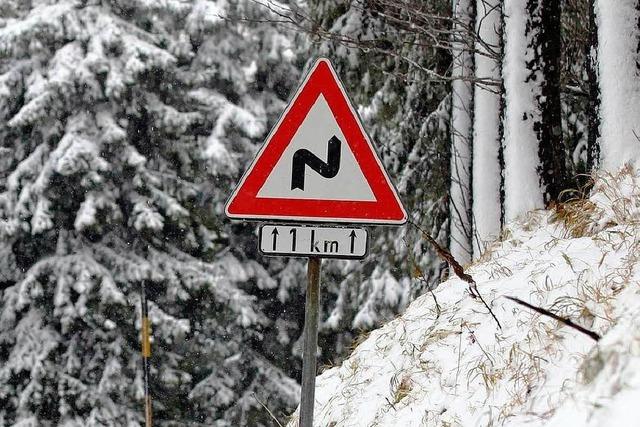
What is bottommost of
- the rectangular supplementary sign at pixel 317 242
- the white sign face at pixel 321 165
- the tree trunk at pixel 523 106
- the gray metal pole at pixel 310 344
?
the gray metal pole at pixel 310 344

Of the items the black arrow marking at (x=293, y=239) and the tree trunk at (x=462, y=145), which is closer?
the black arrow marking at (x=293, y=239)

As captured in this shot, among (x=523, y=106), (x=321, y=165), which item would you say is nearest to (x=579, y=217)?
(x=523, y=106)

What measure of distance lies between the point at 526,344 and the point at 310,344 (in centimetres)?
104

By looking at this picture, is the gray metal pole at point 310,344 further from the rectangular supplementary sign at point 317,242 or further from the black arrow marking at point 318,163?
the black arrow marking at point 318,163

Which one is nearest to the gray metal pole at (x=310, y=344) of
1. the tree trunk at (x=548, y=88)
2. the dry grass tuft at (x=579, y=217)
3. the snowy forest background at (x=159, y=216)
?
the dry grass tuft at (x=579, y=217)

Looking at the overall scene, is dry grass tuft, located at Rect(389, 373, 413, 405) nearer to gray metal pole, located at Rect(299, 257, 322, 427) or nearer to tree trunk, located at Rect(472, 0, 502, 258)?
gray metal pole, located at Rect(299, 257, 322, 427)

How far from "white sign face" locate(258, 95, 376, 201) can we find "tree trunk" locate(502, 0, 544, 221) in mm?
3587

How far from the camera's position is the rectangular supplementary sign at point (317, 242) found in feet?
11.4

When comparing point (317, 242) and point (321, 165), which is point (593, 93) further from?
point (317, 242)

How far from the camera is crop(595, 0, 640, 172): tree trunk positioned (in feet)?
18.3

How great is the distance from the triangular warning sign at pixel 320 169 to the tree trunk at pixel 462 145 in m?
5.36

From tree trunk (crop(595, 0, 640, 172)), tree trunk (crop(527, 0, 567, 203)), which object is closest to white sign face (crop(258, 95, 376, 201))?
tree trunk (crop(595, 0, 640, 172))

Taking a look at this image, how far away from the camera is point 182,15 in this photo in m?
20.4

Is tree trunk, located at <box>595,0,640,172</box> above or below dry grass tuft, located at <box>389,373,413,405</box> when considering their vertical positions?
above
